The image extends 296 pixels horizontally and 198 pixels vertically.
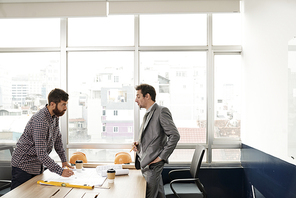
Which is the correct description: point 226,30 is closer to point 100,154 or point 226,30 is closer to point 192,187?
point 192,187

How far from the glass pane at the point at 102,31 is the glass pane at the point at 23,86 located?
0.49 meters

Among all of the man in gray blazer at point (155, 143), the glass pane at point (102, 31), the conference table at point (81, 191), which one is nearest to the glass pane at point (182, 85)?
the glass pane at point (102, 31)

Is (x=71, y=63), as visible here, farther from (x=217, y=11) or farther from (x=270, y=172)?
(x=270, y=172)

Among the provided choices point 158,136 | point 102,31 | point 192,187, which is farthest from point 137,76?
point 192,187

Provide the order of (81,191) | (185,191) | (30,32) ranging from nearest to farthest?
(81,191)
(185,191)
(30,32)

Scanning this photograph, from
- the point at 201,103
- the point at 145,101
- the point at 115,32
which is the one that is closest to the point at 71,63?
the point at 115,32

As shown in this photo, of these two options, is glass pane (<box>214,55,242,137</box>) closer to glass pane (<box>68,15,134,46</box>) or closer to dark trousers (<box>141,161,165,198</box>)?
glass pane (<box>68,15,134,46</box>)

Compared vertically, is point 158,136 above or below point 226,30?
below

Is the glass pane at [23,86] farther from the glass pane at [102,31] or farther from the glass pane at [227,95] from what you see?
the glass pane at [227,95]

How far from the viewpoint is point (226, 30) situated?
166 inches

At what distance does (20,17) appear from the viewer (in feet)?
13.5

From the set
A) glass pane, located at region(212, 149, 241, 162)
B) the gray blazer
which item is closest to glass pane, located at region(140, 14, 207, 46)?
the gray blazer

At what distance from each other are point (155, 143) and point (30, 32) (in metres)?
3.03

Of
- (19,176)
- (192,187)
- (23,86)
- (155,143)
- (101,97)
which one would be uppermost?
(23,86)
